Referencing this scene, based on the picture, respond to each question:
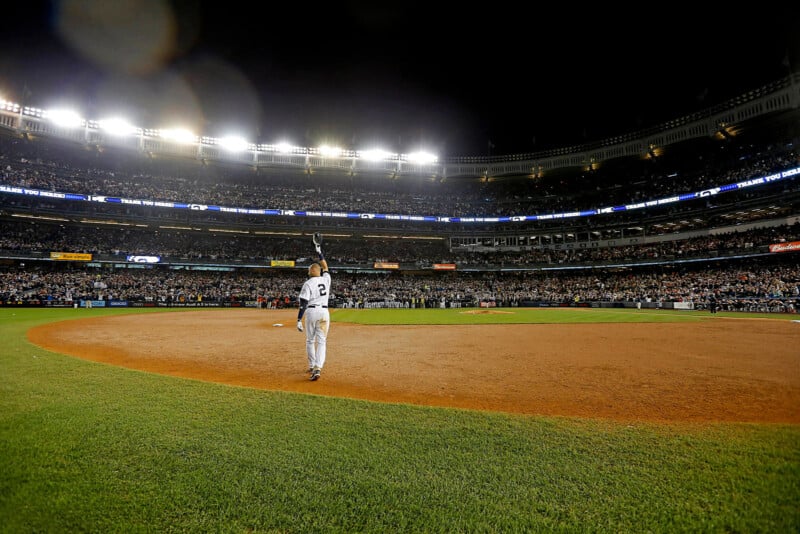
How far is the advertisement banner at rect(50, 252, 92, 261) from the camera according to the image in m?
36.1

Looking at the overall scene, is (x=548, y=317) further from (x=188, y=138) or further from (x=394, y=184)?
(x=188, y=138)

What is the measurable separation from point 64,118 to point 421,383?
55.7 meters

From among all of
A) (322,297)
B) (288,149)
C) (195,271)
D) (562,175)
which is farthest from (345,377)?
(562,175)

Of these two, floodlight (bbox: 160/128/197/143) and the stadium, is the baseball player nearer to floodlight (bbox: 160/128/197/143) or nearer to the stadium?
the stadium

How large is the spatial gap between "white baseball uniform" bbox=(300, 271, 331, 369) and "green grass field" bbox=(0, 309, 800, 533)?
2.13m

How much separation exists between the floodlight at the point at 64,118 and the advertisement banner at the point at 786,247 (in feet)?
247

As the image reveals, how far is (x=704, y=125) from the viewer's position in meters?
40.1

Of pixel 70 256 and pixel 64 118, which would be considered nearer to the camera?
pixel 70 256

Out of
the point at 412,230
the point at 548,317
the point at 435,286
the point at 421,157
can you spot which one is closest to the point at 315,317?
the point at 548,317

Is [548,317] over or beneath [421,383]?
beneath

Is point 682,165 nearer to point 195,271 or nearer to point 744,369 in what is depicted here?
point 744,369

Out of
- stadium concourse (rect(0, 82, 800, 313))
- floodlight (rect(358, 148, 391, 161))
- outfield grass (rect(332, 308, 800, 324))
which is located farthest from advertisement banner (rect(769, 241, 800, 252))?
floodlight (rect(358, 148, 391, 161))

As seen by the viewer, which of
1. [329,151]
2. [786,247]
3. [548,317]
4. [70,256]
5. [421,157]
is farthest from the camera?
[421,157]

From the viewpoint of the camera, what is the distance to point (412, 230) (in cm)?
5291
